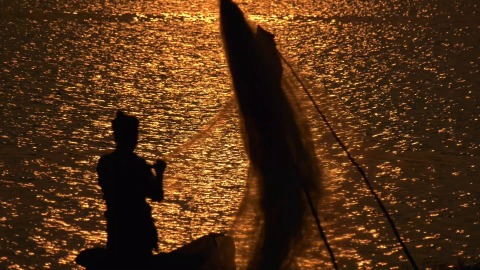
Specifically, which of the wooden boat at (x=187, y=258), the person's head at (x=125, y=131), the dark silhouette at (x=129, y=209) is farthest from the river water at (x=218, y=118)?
the person's head at (x=125, y=131)

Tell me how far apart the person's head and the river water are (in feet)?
3.52

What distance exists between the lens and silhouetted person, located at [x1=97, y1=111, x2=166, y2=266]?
201 inches

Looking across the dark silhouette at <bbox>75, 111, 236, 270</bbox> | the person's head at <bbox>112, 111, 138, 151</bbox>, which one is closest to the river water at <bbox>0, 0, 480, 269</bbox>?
the dark silhouette at <bbox>75, 111, 236, 270</bbox>

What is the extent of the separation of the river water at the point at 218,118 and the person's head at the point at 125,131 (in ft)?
3.52

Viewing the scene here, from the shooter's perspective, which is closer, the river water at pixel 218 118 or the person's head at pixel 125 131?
the person's head at pixel 125 131

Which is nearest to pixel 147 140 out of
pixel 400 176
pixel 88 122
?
pixel 88 122

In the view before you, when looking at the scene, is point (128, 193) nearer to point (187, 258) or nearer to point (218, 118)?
point (187, 258)

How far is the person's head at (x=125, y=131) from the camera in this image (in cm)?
505

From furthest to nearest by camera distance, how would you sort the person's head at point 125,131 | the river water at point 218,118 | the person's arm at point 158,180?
the river water at point 218,118, the person's arm at point 158,180, the person's head at point 125,131

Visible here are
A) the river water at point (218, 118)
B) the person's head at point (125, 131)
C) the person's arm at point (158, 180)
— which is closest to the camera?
the person's head at point (125, 131)

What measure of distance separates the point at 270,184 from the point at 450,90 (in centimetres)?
747

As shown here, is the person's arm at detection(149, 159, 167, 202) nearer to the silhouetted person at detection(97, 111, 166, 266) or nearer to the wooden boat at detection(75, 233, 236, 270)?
the silhouetted person at detection(97, 111, 166, 266)

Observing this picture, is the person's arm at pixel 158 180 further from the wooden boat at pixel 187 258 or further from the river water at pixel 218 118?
the river water at pixel 218 118

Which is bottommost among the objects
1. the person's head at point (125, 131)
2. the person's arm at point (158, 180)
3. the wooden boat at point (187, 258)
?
the wooden boat at point (187, 258)
